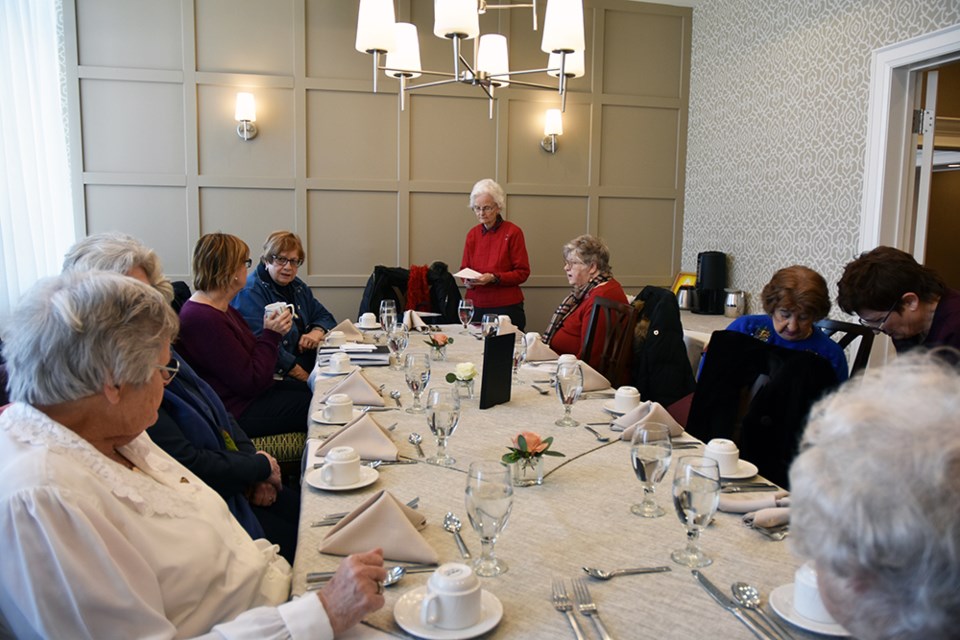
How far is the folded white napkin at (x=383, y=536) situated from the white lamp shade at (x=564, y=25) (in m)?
2.36

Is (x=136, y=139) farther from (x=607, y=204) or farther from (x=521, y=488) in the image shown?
(x=521, y=488)

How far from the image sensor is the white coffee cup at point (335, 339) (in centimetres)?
346

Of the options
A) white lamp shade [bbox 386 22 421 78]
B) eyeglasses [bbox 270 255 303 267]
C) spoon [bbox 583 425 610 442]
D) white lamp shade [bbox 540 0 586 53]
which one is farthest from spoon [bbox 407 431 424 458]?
white lamp shade [bbox 386 22 421 78]

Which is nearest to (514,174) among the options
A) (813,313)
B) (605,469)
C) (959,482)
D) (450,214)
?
(450,214)

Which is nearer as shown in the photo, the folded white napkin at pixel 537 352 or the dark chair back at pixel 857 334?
the dark chair back at pixel 857 334

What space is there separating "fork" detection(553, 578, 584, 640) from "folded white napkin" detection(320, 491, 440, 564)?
0.72 ft

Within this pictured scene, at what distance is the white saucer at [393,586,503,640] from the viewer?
97cm

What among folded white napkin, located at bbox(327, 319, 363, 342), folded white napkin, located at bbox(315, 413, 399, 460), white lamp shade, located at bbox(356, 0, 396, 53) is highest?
white lamp shade, located at bbox(356, 0, 396, 53)

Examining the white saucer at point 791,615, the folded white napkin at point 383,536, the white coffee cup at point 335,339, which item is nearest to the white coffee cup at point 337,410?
the folded white napkin at point 383,536

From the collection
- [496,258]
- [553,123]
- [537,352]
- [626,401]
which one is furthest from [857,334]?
[553,123]

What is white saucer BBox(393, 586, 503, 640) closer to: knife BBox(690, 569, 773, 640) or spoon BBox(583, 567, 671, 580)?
spoon BBox(583, 567, 671, 580)

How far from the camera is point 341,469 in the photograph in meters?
1.52

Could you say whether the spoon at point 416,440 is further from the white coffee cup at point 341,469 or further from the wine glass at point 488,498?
the wine glass at point 488,498

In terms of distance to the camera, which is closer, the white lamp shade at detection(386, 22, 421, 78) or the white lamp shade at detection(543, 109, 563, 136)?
the white lamp shade at detection(386, 22, 421, 78)
